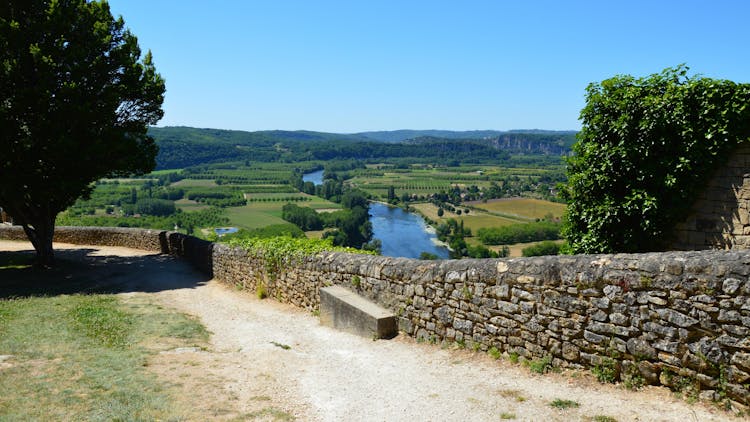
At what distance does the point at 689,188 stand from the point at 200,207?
87621mm

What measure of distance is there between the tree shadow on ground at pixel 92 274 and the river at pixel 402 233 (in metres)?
32.1

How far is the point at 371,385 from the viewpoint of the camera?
6508mm

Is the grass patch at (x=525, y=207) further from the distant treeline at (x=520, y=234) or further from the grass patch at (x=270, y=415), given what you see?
the grass patch at (x=270, y=415)

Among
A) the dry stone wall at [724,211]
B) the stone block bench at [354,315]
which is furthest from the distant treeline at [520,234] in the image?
the stone block bench at [354,315]

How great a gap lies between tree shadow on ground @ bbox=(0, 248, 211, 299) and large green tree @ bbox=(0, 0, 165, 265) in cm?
171

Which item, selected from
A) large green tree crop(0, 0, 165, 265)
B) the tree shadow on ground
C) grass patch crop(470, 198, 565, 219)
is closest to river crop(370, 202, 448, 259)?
grass patch crop(470, 198, 565, 219)

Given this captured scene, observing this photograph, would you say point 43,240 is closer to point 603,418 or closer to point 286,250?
point 286,250

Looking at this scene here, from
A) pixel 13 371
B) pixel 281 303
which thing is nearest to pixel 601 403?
pixel 13 371

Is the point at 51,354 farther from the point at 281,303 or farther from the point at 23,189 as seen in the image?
the point at 23,189

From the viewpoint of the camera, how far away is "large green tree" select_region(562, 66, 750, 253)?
347 inches

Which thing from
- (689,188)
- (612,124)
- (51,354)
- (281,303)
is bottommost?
(281,303)

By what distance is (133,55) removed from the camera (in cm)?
1764

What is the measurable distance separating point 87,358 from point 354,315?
425 cm

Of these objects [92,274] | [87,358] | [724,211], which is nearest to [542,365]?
[724,211]
